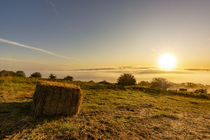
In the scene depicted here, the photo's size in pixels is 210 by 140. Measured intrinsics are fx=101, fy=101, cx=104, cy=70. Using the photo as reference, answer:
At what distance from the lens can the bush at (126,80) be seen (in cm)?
1880

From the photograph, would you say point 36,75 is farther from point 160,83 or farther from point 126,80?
point 160,83

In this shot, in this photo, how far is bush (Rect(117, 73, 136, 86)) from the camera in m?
18.8

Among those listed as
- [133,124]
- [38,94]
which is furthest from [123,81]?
[38,94]

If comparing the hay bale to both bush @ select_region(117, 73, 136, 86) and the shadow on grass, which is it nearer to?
the shadow on grass

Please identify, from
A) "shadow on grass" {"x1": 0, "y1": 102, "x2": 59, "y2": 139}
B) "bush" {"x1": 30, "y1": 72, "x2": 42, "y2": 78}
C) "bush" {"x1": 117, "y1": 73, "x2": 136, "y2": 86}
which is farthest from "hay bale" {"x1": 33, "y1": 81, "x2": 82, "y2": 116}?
"bush" {"x1": 30, "y1": 72, "x2": 42, "y2": 78}

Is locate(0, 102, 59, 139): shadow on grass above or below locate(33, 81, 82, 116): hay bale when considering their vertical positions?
below

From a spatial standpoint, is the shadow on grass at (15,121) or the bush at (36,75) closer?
the shadow on grass at (15,121)

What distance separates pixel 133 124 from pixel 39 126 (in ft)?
10.7

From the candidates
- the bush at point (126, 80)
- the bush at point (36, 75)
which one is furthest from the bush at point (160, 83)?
the bush at point (36, 75)

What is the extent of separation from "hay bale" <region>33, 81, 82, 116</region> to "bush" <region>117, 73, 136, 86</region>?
1543 centimetres

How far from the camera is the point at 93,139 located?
9.27ft

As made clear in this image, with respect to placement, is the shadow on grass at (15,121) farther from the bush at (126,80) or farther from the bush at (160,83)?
the bush at (160,83)

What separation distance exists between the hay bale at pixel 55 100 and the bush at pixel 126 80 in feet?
50.6

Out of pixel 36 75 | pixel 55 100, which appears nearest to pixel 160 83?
pixel 55 100
